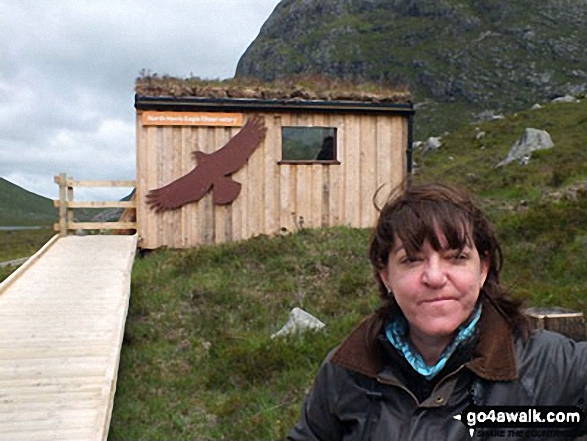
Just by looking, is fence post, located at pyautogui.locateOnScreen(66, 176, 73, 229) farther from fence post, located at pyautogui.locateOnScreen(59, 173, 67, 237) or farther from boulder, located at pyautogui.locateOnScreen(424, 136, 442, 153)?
boulder, located at pyautogui.locateOnScreen(424, 136, 442, 153)

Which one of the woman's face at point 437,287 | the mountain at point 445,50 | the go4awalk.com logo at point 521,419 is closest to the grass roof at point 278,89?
the woman's face at point 437,287

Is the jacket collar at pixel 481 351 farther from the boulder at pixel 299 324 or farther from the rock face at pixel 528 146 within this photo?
the rock face at pixel 528 146

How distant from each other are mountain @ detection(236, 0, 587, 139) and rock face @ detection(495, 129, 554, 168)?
55.1 m

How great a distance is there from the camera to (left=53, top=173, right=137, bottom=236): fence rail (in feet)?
50.2

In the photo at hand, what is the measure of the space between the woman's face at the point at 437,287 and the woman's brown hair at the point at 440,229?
37 millimetres

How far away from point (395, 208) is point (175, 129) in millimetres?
13157

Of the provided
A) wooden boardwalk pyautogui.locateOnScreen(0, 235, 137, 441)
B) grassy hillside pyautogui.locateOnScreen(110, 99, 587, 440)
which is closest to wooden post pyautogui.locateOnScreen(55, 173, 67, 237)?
grassy hillside pyautogui.locateOnScreen(110, 99, 587, 440)

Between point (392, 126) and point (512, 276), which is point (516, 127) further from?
point (512, 276)

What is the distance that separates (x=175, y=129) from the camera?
15.1m

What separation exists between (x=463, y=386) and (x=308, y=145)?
1917cm

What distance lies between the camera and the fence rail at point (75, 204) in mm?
15297

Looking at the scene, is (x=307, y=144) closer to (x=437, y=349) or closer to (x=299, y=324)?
(x=299, y=324)

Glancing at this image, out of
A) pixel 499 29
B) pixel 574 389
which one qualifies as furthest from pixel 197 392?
pixel 499 29

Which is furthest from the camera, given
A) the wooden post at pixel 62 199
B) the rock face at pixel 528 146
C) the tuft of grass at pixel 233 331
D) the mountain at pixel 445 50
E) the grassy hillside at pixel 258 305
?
the mountain at pixel 445 50
